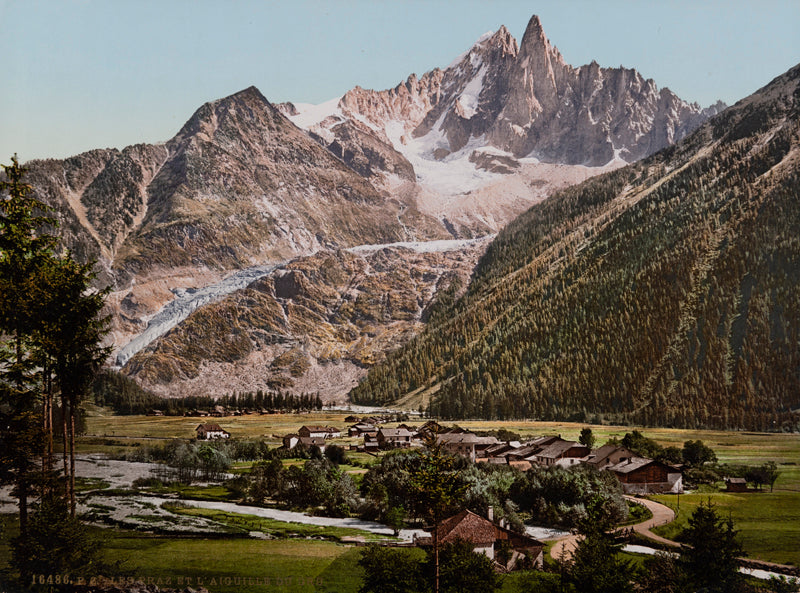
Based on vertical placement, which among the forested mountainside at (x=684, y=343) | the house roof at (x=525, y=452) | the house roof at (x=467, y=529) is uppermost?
the forested mountainside at (x=684, y=343)

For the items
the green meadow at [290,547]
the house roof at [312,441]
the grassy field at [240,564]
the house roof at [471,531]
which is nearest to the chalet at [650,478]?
the green meadow at [290,547]

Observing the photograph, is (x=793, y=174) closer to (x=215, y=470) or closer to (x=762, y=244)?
(x=762, y=244)

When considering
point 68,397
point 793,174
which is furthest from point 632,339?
point 68,397

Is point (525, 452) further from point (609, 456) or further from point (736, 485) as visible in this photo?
point (736, 485)

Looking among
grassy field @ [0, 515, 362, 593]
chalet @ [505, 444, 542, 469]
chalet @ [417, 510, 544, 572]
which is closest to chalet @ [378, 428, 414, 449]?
chalet @ [505, 444, 542, 469]

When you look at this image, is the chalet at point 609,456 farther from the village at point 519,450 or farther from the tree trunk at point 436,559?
the tree trunk at point 436,559

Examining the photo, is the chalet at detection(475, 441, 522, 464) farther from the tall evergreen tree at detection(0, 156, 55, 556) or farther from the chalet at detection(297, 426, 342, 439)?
the tall evergreen tree at detection(0, 156, 55, 556)

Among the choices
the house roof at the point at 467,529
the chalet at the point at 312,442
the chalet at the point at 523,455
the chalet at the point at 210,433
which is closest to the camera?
the house roof at the point at 467,529
